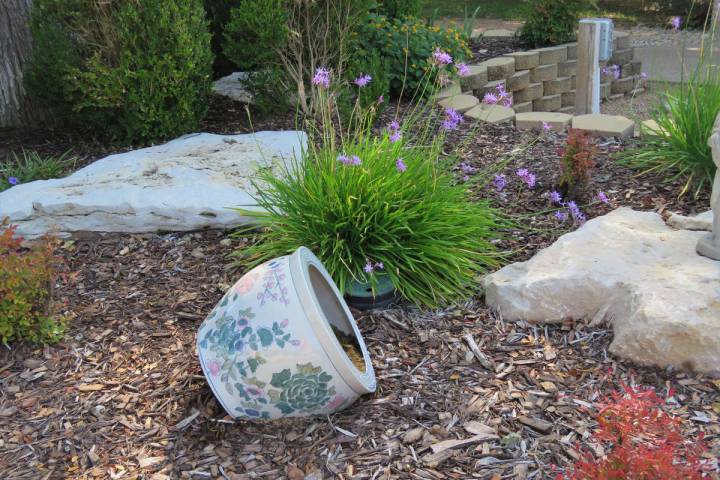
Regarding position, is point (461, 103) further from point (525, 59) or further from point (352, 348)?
point (352, 348)

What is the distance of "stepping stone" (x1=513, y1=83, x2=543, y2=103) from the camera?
7.29m

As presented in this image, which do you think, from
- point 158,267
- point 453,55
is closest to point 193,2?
point 158,267

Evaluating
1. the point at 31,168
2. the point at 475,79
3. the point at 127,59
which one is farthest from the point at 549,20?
the point at 31,168

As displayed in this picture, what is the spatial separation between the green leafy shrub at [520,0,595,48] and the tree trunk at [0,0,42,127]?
485cm

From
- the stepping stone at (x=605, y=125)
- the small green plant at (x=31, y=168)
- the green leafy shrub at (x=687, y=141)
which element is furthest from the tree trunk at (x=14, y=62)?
the green leafy shrub at (x=687, y=141)

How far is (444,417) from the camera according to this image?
8.45 feet

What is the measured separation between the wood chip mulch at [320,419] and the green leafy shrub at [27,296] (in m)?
0.07

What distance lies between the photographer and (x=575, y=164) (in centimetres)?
386

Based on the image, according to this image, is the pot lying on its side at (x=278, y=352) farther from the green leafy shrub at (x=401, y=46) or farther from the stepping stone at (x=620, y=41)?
the stepping stone at (x=620, y=41)

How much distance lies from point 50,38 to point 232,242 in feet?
6.37

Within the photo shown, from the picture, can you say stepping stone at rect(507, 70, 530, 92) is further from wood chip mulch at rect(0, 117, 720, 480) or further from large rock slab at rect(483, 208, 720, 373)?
wood chip mulch at rect(0, 117, 720, 480)

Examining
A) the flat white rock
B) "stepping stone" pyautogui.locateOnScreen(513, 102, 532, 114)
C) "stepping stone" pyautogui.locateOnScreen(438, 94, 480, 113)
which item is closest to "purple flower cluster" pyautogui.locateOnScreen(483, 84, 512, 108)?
"stepping stone" pyautogui.locateOnScreen(438, 94, 480, 113)

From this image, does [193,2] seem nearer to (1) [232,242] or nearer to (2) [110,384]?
(1) [232,242]

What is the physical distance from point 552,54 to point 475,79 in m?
1.54
